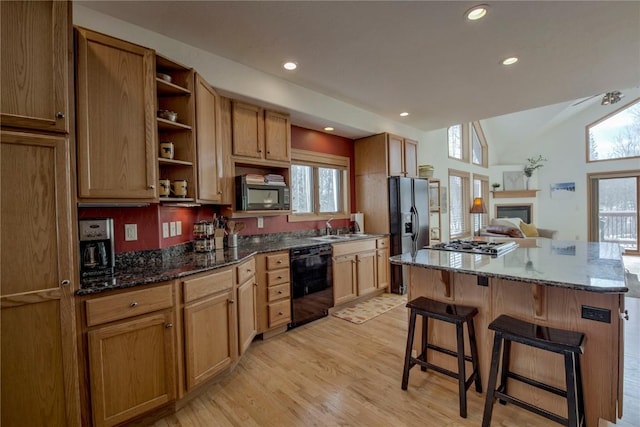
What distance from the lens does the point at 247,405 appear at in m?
1.94

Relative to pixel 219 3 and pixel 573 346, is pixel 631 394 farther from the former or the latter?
pixel 219 3

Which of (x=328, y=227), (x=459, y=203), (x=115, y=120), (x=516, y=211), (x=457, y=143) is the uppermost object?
(x=457, y=143)

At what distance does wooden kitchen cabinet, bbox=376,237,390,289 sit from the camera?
4148 mm

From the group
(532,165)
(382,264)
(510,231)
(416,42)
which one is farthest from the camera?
(532,165)

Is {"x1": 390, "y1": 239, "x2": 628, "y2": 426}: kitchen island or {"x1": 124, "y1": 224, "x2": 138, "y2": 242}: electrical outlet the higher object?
{"x1": 124, "y1": 224, "x2": 138, "y2": 242}: electrical outlet

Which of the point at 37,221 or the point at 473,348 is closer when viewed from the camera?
the point at 37,221

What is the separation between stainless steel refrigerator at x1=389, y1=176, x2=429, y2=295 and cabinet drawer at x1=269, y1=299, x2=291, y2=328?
6.47 ft

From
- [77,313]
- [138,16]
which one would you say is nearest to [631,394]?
[77,313]

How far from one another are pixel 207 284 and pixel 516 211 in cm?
930

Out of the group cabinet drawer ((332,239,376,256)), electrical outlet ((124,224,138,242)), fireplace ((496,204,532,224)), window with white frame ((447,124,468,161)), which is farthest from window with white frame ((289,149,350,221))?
fireplace ((496,204,532,224))

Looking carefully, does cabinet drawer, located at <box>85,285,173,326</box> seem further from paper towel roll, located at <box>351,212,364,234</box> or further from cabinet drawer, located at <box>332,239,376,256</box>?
paper towel roll, located at <box>351,212,364,234</box>

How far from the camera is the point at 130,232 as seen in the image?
86.6 inches

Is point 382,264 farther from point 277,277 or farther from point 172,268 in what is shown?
point 172,268

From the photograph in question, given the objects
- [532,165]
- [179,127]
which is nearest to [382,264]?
[179,127]
